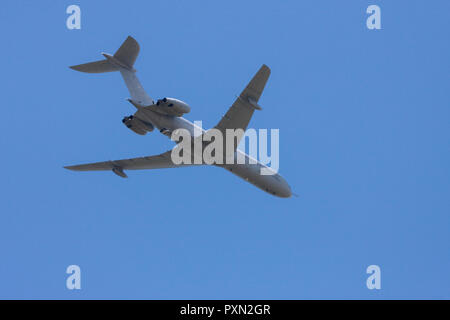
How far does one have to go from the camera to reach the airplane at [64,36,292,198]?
3169 cm

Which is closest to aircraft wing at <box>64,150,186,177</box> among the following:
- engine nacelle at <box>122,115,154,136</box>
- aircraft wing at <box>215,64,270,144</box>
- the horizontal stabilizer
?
engine nacelle at <box>122,115,154,136</box>

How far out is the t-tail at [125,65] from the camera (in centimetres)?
3491

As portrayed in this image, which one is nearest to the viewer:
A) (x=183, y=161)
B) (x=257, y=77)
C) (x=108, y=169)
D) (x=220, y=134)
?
(x=257, y=77)

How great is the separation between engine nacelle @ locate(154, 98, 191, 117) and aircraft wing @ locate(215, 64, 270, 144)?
6.59 feet

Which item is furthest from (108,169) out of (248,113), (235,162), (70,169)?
(248,113)

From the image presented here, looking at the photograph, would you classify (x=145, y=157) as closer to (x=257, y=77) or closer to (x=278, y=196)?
(x=278, y=196)

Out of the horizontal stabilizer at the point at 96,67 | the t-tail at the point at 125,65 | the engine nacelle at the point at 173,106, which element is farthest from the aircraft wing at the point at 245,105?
the horizontal stabilizer at the point at 96,67

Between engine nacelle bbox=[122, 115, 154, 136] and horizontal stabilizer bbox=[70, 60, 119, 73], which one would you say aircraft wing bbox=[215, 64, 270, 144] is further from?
horizontal stabilizer bbox=[70, 60, 119, 73]

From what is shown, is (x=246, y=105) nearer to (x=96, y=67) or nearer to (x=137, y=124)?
(x=137, y=124)

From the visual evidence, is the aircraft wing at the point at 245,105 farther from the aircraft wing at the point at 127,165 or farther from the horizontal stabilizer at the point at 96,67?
the horizontal stabilizer at the point at 96,67

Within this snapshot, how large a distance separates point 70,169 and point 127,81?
789 cm

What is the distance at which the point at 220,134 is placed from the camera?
33.3m

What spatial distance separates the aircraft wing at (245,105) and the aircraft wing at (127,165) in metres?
6.34

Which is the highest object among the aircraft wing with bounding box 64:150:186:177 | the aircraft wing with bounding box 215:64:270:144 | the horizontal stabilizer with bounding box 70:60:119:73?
the horizontal stabilizer with bounding box 70:60:119:73
